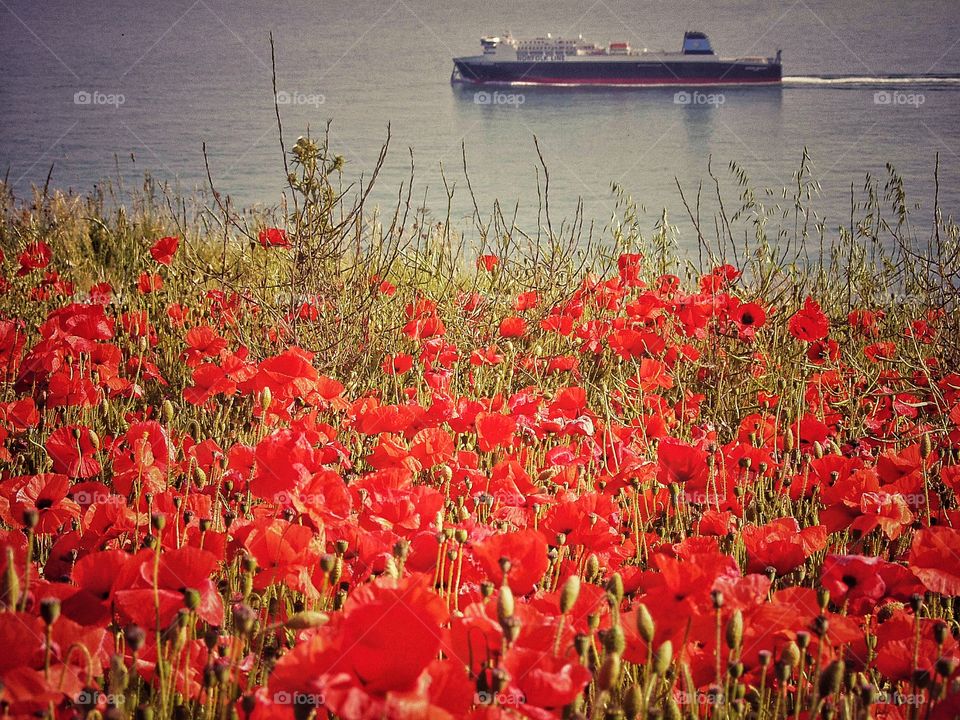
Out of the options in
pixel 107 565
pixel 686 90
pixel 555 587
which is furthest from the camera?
pixel 686 90

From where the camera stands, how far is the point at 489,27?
33344mm

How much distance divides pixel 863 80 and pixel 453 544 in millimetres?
32195

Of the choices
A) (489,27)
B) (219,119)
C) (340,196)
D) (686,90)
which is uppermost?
(489,27)

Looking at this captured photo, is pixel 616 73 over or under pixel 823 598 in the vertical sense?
over

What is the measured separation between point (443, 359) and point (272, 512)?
4.89 feet

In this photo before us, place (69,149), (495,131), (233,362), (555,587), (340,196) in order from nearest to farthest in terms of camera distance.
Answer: (555,587)
(233,362)
(340,196)
(69,149)
(495,131)

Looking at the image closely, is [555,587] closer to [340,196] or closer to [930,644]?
[930,644]

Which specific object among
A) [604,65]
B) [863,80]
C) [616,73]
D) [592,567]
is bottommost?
[592,567]

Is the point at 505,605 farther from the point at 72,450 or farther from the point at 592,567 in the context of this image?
the point at 72,450

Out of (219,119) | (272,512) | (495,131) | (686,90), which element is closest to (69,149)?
(219,119)

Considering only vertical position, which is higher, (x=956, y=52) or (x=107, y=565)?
(x=956, y=52)

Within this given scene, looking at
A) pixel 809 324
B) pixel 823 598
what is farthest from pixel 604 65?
pixel 823 598

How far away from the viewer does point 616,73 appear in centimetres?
3294

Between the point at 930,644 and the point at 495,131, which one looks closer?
the point at 930,644
